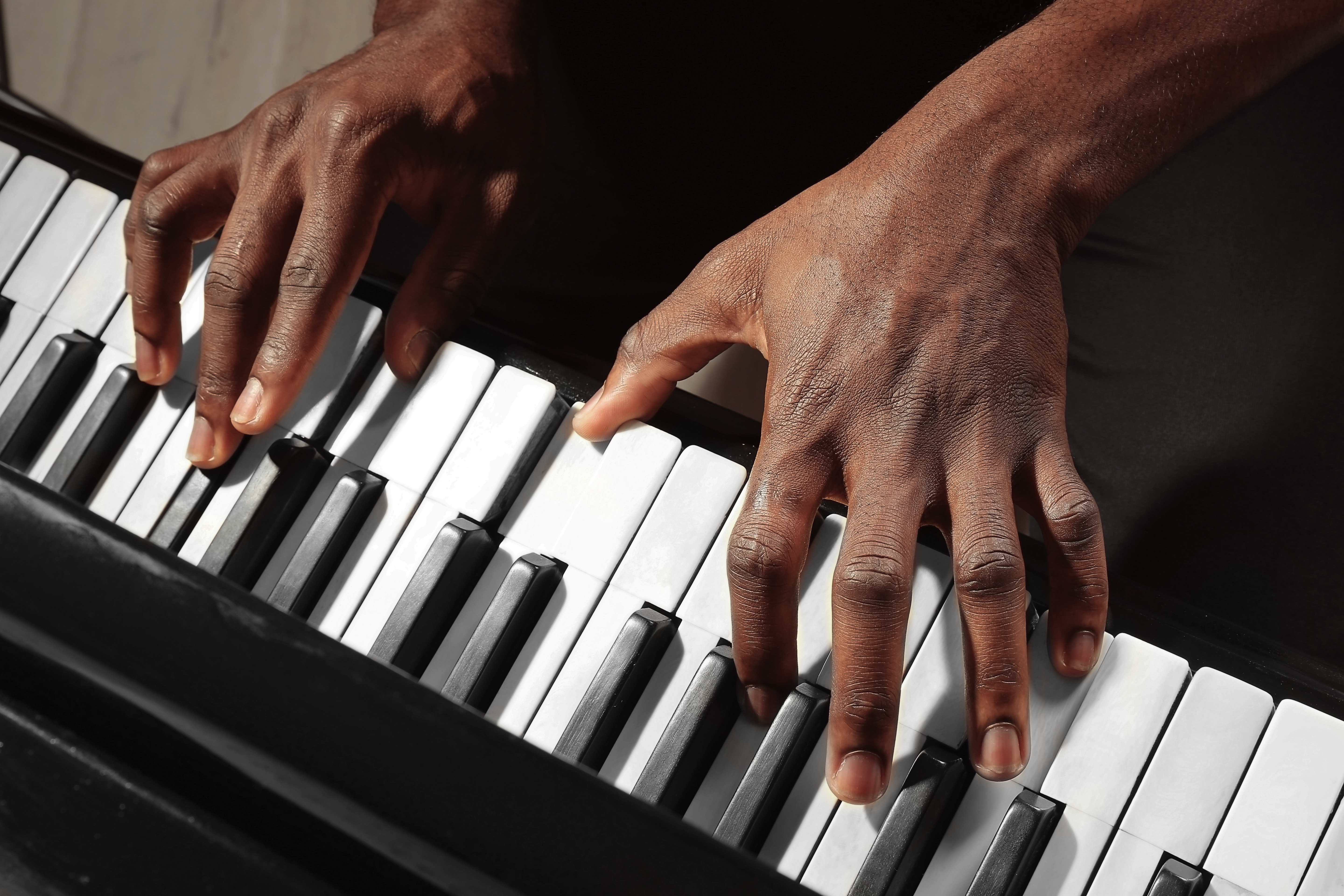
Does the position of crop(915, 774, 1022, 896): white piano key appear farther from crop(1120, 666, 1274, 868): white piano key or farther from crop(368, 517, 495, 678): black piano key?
crop(368, 517, 495, 678): black piano key

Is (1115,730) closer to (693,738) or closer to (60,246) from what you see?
(693,738)

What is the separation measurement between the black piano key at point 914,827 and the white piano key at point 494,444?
1.02 feet

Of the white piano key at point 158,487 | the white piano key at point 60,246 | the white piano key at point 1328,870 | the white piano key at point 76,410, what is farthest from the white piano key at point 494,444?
the white piano key at point 1328,870

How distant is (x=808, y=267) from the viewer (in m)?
0.65

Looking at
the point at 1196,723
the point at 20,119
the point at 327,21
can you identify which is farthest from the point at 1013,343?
the point at 327,21

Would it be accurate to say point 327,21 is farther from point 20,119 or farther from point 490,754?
point 490,754

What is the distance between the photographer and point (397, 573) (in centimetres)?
64

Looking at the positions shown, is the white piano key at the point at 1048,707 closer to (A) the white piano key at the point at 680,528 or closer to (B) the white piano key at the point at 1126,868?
(B) the white piano key at the point at 1126,868

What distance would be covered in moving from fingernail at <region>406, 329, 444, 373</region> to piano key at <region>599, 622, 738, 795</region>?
27 cm

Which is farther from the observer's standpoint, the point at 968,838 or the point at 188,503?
the point at 188,503

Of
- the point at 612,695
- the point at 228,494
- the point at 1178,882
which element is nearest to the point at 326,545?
the point at 228,494

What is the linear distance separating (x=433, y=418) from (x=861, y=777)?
37 centimetres

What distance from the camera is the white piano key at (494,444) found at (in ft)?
2.11

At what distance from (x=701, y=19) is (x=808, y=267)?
55cm
